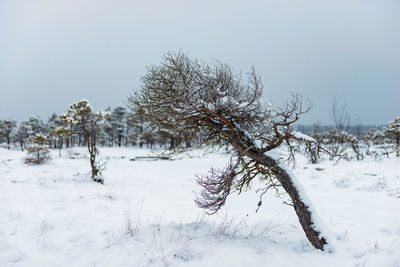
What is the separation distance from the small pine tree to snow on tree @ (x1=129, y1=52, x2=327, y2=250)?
14.6 metres

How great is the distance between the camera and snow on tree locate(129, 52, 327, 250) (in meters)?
3.98

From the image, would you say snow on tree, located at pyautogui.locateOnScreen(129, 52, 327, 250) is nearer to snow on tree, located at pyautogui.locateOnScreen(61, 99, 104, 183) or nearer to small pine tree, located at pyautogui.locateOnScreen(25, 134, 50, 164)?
snow on tree, located at pyautogui.locateOnScreen(61, 99, 104, 183)

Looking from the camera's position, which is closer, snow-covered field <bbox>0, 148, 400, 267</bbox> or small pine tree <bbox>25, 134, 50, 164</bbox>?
snow-covered field <bbox>0, 148, 400, 267</bbox>

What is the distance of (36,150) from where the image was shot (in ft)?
49.5

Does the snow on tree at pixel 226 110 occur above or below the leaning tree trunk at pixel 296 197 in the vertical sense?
above

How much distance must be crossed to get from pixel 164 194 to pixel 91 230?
5638 millimetres

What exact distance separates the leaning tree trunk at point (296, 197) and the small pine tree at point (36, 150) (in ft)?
53.3

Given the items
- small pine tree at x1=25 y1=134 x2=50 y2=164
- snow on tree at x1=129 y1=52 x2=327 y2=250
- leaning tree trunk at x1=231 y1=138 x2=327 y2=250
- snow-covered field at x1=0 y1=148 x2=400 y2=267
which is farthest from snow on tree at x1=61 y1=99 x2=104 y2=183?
leaning tree trunk at x1=231 y1=138 x2=327 y2=250

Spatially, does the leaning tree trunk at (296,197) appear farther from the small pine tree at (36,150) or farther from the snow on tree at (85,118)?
the small pine tree at (36,150)

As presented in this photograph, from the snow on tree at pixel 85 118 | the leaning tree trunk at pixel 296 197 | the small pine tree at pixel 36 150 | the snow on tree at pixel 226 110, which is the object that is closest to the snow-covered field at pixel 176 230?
the leaning tree trunk at pixel 296 197

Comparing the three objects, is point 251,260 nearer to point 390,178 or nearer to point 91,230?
point 91,230

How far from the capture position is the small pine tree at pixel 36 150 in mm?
14742

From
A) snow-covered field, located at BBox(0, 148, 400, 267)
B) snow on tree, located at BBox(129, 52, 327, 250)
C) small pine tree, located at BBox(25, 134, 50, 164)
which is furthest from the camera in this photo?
small pine tree, located at BBox(25, 134, 50, 164)

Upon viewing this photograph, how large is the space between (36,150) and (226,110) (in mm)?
16623
